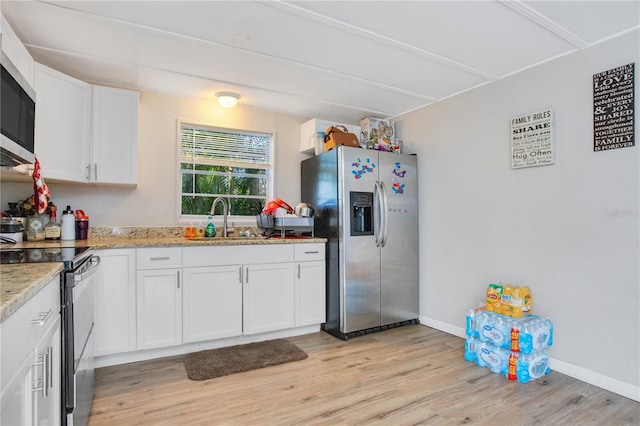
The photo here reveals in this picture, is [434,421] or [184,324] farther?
[184,324]

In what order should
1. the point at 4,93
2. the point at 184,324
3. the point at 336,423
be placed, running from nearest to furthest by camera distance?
the point at 4,93
the point at 336,423
the point at 184,324

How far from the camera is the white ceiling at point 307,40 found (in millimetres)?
2053

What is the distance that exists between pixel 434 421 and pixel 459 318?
157 cm

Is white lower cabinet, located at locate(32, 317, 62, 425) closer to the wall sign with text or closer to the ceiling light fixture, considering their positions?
the ceiling light fixture

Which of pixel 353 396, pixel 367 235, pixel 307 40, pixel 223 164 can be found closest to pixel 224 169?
pixel 223 164

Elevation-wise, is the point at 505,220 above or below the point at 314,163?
below

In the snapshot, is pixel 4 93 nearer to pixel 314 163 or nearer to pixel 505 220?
pixel 314 163

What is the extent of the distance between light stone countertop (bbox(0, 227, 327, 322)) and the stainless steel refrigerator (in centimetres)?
32

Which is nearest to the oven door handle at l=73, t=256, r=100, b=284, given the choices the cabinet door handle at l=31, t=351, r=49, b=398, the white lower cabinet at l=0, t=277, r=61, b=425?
the white lower cabinet at l=0, t=277, r=61, b=425

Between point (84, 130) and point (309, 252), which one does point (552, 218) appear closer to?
point (309, 252)

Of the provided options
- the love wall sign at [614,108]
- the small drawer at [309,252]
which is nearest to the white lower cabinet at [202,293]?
the small drawer at [309,252]

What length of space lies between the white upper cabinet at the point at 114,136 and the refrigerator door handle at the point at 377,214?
2.19 meters

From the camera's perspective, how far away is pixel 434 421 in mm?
1954

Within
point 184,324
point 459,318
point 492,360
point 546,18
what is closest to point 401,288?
point 459,318
